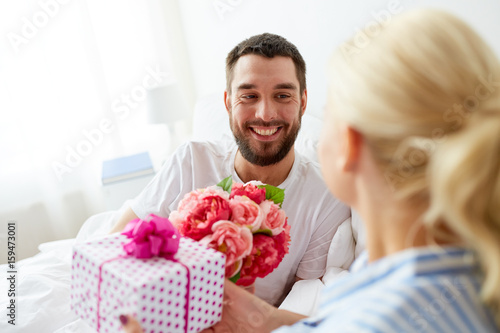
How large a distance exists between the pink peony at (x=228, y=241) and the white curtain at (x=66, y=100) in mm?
2358

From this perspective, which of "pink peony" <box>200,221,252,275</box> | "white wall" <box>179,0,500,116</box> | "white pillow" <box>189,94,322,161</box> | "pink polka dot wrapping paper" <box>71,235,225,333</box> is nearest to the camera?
"pink polka dot wrapping paper" <box>71,235,225,333</box>

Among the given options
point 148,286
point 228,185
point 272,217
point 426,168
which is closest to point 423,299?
point 426,168

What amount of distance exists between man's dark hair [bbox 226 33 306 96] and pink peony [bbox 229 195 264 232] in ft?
2.72

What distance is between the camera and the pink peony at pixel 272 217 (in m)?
1.20

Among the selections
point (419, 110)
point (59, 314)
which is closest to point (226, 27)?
point (59, 314)

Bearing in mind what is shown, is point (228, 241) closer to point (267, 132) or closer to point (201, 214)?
point (201, 214)

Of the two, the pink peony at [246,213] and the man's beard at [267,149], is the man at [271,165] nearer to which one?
the man's beard at [267,149]

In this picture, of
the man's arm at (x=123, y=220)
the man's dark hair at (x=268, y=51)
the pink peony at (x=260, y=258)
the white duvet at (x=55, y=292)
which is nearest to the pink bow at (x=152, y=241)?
the pink peony at (x=260, y=258)

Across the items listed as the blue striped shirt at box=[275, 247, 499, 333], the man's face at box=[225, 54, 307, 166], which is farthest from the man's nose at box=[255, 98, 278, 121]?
the blue striped shirt at box=[275, 247, 499, 333]

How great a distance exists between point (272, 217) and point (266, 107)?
0.70 m

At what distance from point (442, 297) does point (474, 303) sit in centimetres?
5

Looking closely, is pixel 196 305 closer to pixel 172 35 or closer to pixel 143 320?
pixel 143 320

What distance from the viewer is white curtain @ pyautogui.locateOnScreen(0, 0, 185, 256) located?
2.96 meters

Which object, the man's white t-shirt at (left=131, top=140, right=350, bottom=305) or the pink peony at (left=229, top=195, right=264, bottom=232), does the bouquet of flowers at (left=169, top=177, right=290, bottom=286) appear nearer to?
the pink peony at (left=229, top=195, right=264, bottom=232)
